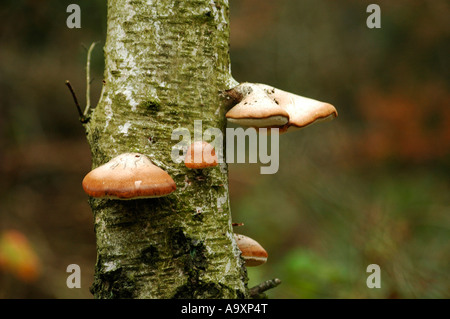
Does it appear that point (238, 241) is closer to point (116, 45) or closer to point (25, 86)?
point (116, 45)

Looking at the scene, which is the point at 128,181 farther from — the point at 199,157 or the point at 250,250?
the point at 250,250

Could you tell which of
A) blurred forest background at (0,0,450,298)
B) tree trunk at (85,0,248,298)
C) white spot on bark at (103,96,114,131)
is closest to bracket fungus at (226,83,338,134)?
tree trunk at (85,0,248,298)

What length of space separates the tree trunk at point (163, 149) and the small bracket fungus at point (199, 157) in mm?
113

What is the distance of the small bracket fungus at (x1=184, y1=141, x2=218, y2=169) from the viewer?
181 cm

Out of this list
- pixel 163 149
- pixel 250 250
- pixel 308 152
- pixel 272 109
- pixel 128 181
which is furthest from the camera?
pixel 308 152

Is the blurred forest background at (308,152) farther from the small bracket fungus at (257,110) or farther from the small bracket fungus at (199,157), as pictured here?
the small bracket fungus at (199,157)

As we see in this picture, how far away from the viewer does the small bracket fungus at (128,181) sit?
1.63 m

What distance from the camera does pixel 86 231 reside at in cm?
933

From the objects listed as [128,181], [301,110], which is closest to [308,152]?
[301,110]

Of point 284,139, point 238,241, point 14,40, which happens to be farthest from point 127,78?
point 14,40

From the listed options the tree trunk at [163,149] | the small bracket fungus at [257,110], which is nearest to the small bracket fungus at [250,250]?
the tree trunk at [163,149]

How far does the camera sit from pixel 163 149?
1908mm

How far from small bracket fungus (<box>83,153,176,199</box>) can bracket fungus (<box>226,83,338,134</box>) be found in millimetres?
459

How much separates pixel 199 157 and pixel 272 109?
0.39 m
